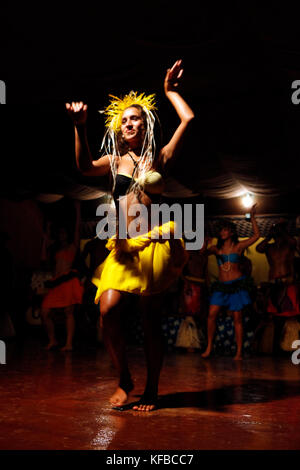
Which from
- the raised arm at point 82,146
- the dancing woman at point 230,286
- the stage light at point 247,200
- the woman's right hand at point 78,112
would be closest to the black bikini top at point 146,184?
the raised arm at point 82,146

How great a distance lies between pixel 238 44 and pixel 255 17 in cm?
50

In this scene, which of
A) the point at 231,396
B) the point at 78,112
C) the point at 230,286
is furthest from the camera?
the point at 230,286

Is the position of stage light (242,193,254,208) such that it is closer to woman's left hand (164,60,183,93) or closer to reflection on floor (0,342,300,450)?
reflection on floor (0,342,300,450)

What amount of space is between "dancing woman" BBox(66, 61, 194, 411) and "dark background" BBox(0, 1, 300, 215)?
193 cm

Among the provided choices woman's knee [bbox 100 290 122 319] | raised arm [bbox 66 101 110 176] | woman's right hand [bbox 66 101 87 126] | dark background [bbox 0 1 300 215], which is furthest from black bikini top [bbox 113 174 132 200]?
dark background [bbox 0 1 300 215]

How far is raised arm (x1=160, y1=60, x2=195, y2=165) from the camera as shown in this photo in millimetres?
2695

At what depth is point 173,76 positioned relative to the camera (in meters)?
2.74

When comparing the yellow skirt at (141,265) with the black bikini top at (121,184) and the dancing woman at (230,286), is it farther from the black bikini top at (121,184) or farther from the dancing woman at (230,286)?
the dancing woman at (230,286)

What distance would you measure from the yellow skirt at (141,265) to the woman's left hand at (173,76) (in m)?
0.82

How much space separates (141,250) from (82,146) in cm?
66

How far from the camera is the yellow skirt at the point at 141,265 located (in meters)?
2.61

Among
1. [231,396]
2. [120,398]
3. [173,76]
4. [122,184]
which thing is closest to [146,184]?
[122,184]

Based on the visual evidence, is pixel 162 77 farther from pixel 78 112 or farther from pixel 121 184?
pixel 78 112
